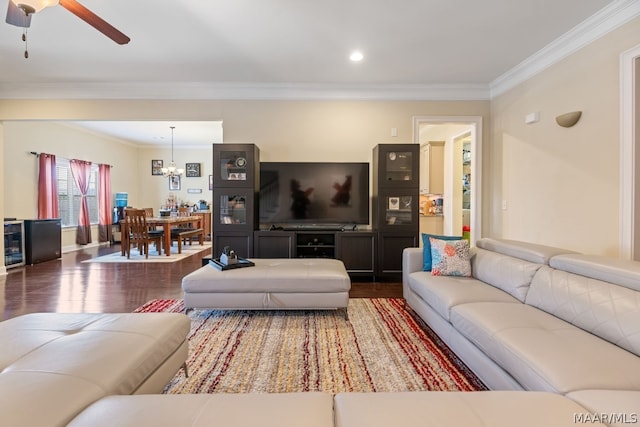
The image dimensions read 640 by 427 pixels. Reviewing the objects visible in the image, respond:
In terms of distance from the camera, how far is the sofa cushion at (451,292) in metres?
2.10

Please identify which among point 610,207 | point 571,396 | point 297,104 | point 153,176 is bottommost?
point 571,396

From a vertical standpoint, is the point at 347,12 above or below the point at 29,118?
above

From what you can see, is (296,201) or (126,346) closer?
(126,346)

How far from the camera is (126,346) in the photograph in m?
1.36

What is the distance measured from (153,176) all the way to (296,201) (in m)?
6.55

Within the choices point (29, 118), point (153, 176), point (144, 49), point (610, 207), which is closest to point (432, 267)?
point (610, 207)

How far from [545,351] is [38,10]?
3.25 metres

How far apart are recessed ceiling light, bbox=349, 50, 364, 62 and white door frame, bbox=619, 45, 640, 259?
7.64 feet

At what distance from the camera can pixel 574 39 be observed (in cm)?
305

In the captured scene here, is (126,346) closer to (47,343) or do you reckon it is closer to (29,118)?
(47,343)

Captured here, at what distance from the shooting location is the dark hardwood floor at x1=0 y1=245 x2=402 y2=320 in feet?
10.4

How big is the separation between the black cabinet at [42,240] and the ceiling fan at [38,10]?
4649 mm

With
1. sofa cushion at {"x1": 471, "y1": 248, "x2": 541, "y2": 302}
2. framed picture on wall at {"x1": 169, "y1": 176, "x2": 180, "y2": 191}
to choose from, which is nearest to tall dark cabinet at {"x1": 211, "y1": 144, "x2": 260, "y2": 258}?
sofa cushion at {"x1": 471, "y1": 248, "x2": 541, "y2": 302}

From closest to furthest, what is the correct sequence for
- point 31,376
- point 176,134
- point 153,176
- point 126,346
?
point 31,376 < point 126,346 < point 176,134 < point 153,176
